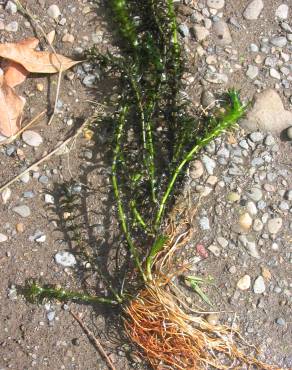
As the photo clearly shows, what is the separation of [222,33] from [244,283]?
1.19 meters

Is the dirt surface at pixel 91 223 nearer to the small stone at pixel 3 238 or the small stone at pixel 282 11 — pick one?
the small stone at pixel 3 238

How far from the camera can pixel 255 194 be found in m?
2.97

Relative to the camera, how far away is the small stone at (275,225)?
2957 millimetres

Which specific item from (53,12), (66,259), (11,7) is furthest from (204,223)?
(11,7)

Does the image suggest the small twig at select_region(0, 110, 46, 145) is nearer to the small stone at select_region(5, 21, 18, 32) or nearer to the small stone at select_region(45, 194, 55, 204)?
the small stone at select_region(45, 194, 55, 204)

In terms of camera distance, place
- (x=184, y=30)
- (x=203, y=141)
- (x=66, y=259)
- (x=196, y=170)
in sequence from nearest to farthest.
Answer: (x=203, y=141) → (x=66, y=259) → (x=196, y=170) → (x=184, y=30)

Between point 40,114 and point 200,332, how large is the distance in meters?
1.22

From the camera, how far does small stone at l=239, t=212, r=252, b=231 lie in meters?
2.95

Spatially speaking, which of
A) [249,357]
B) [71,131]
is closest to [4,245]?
[71,131]

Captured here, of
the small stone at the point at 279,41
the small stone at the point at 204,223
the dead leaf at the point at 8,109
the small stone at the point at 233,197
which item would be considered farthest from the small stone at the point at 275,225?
the dead leaf at the point at 8,109

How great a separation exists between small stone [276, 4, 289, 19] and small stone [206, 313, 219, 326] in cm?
146

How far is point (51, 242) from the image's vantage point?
289 cm

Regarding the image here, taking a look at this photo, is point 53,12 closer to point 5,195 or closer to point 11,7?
point 11,7

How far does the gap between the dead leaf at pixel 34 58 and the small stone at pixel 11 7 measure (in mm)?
195
